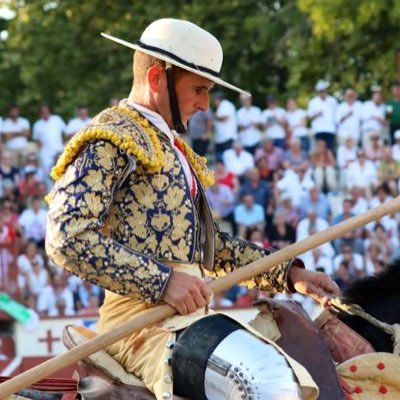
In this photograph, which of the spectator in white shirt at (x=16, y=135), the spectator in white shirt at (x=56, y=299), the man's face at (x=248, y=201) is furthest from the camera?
the spectator in white shirt at (x=16, y=135)

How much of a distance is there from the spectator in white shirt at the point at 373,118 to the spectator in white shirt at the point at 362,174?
0.48 meters

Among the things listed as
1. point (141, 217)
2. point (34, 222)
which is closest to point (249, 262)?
point (141, 217)

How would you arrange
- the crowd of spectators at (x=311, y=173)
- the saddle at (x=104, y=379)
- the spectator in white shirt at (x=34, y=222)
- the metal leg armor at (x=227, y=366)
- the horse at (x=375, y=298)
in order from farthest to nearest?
the crowd of spectators at (x=311, y=173) → the spectator in white shirt at (x=34, y=222) → the horse at (x=375, y=298) → the saddle at (x=104, y=379) → the metal leg armor at (x=227, y=366)

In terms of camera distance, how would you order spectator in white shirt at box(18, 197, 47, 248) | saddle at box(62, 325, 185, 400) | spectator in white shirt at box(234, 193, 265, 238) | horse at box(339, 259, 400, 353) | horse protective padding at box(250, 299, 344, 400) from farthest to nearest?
spectator in white shirt at box(234, 193, 265, 238) → spectator in white shirt at box(18, 197, 47, 248) → horse at box(339, 259, 400, 353) → horse protective padding at box(250, 299, 344, 400) → saddle at box(62, 325, 185, 400)

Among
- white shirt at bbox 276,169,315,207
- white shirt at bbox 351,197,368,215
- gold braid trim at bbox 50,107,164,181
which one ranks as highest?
gold braid trim at bbox 50,107,164,181

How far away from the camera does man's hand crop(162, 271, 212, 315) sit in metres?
5.00

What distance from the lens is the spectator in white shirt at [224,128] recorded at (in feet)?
55.1

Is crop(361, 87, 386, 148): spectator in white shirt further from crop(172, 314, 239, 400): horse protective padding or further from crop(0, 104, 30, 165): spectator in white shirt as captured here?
crop(172, 314, 239, 400): horse protective padding

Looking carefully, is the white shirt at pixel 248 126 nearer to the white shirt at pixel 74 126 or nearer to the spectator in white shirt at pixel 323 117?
the spectator in white shirt at pixel 323 117

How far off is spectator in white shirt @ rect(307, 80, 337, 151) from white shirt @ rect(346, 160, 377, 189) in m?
0.55

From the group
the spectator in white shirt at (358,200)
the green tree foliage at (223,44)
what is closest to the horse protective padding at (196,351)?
the spectator in white shirt at (358,200)

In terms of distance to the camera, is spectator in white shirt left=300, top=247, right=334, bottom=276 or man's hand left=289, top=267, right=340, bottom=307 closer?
man's hand left=289, top=267, right=340, bottom=307

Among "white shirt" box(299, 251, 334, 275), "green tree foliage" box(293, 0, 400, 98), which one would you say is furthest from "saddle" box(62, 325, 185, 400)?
"green tree foliage" box(293, 0, 400, 98)

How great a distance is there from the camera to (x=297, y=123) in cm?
1689
